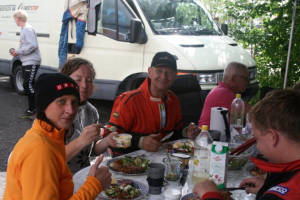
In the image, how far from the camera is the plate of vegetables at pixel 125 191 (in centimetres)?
212

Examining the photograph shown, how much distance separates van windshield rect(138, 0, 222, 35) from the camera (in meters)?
6.66

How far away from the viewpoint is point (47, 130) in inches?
75.0

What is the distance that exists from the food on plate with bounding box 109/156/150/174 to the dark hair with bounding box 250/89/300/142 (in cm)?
97

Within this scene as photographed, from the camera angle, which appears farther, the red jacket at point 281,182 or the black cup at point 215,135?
the black cup at point 215,135

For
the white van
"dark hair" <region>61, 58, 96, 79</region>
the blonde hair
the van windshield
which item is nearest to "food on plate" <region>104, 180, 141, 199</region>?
"dark hair" <region>61, 58, 96, 79</region>

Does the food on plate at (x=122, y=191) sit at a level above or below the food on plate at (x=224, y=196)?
below

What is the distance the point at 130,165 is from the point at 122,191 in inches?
16.5

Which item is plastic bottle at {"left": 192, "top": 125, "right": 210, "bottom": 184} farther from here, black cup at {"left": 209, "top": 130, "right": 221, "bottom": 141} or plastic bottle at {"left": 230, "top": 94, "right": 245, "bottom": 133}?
plastic bottle at {"left": 230, "top": 94, "right": 245, "bottom": 133}

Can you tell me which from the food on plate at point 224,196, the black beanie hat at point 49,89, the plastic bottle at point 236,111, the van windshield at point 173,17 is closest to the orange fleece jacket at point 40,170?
the black beanie hat at point 49,89

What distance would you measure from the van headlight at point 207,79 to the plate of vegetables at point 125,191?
404cm

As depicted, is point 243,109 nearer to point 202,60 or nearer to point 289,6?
point 202,60

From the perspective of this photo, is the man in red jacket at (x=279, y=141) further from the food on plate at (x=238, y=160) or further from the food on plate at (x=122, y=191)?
the food on plate at (x=238, y=160)

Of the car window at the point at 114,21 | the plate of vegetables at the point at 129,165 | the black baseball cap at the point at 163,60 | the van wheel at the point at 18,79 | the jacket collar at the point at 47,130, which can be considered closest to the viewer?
the jacket collar at the point at 47,130

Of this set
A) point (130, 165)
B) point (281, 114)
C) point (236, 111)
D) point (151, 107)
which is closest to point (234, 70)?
point (236, 111)
